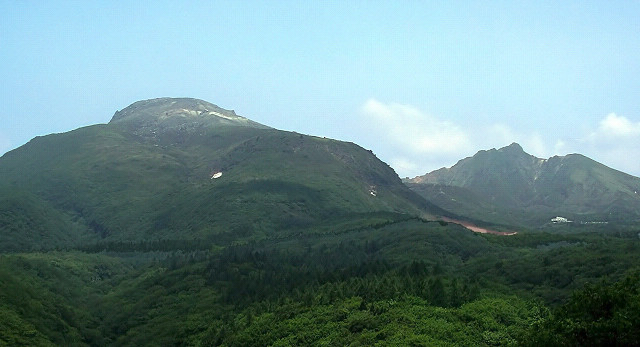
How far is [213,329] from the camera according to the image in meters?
107

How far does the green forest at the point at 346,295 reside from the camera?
78000 mm

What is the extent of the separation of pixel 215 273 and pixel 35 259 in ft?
Result: 173

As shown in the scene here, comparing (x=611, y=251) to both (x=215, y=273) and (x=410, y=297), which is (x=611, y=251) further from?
(x=215, y=273)

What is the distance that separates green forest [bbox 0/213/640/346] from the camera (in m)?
78.0

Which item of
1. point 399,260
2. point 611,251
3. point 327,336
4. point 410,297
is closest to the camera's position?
point 327,336

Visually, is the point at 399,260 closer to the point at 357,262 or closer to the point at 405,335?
the point at 357,262

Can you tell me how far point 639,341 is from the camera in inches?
1989

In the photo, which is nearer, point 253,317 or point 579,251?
point 253,317

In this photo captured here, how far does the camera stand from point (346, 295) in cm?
10181

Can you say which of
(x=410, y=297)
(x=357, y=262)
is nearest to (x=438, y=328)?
(x=410, y=297)

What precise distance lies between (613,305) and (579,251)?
239 feet

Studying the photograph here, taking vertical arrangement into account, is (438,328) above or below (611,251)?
below

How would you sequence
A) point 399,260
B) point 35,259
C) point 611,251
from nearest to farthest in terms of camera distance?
point 611,251
point 399,260
point 35,259

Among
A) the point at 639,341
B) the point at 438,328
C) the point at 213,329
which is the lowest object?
the point at 213,329
